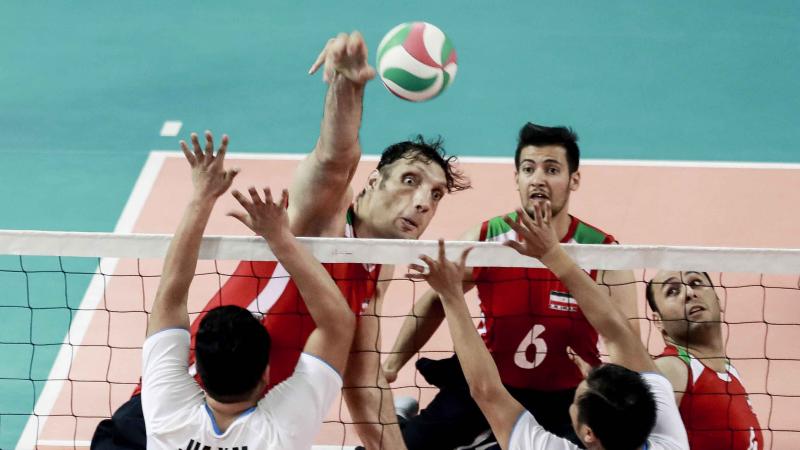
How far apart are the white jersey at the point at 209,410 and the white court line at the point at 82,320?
1.65 meters

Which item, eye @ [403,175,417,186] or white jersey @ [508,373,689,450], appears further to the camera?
eye @ [403,175,417,186]

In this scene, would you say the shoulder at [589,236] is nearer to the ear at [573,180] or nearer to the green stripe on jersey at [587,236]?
the green stripe on jersey at [587,236]

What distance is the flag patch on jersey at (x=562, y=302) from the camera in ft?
18.2

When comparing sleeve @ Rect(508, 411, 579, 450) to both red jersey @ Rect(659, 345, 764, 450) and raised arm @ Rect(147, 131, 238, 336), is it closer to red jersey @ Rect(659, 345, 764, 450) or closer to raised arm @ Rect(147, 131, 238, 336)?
raised arm @ Rect(147, 131, 238, 336)

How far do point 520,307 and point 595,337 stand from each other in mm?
386

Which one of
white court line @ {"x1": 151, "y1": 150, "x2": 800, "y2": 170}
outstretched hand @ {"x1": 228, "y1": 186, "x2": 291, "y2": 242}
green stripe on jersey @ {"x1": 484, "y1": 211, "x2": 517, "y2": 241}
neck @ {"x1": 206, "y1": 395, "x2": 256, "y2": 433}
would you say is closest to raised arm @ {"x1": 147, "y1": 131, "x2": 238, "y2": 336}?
→ outstretched hand @ {"x1": 228, "y1": 186, "x2": 291, "y2": 242}

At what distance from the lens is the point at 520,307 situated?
5660 mm

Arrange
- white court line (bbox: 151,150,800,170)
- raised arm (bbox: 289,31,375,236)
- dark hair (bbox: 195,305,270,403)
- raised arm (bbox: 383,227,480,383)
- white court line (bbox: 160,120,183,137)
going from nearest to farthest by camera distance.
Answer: dark hair (bbox: 195,305,270,403), raised arm (bbox: 289,31,375,236), raised arm (bbox: 383,227,480,383), white court line (bbox: 151,150,800,170), white court line (bbox: 160,120,183,137)

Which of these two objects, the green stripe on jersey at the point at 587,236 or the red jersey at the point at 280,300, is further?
the green stripe on jersey at the point at 587,236

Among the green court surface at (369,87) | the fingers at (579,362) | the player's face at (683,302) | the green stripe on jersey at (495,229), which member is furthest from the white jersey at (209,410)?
the green court surface at (369,87)

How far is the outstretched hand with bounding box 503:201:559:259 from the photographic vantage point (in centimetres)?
445

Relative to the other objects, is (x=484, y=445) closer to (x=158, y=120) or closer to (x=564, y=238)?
(x=564, y=238)

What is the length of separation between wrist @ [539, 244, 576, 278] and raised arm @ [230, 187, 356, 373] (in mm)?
775

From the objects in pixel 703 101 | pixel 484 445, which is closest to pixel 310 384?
pixel 484 445
